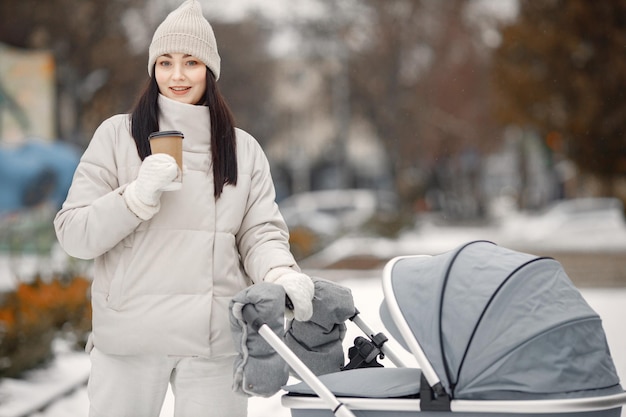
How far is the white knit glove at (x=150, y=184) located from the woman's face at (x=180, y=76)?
0.41m

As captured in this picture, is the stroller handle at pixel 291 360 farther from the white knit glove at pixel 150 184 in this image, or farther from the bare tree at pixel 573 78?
the bare tree at pixel 573 78

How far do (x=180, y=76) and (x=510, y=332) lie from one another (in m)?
1.40

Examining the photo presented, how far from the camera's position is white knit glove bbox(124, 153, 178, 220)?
2.93 meters

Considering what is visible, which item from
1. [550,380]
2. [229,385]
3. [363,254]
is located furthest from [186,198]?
[363,254]

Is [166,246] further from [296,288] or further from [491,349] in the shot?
Answer: [491,349]

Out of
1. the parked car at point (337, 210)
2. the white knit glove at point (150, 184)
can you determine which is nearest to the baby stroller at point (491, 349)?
the white knit glove at point (150, 184)

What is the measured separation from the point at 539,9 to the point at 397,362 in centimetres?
2228

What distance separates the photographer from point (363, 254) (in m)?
20.8

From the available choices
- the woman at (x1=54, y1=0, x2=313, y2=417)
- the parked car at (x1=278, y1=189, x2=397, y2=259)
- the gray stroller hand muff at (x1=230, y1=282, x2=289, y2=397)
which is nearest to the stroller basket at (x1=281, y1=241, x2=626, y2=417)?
the gray stroller hand muff at (x1=230, y1=282, x2=289, y2=397)

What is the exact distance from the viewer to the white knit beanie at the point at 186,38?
10.8 feet

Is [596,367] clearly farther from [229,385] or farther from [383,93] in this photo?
[383,93]

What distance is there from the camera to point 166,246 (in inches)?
124

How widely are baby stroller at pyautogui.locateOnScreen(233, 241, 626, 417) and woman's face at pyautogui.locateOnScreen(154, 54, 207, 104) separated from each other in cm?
92

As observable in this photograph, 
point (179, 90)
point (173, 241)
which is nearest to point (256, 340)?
point (173, 241)
